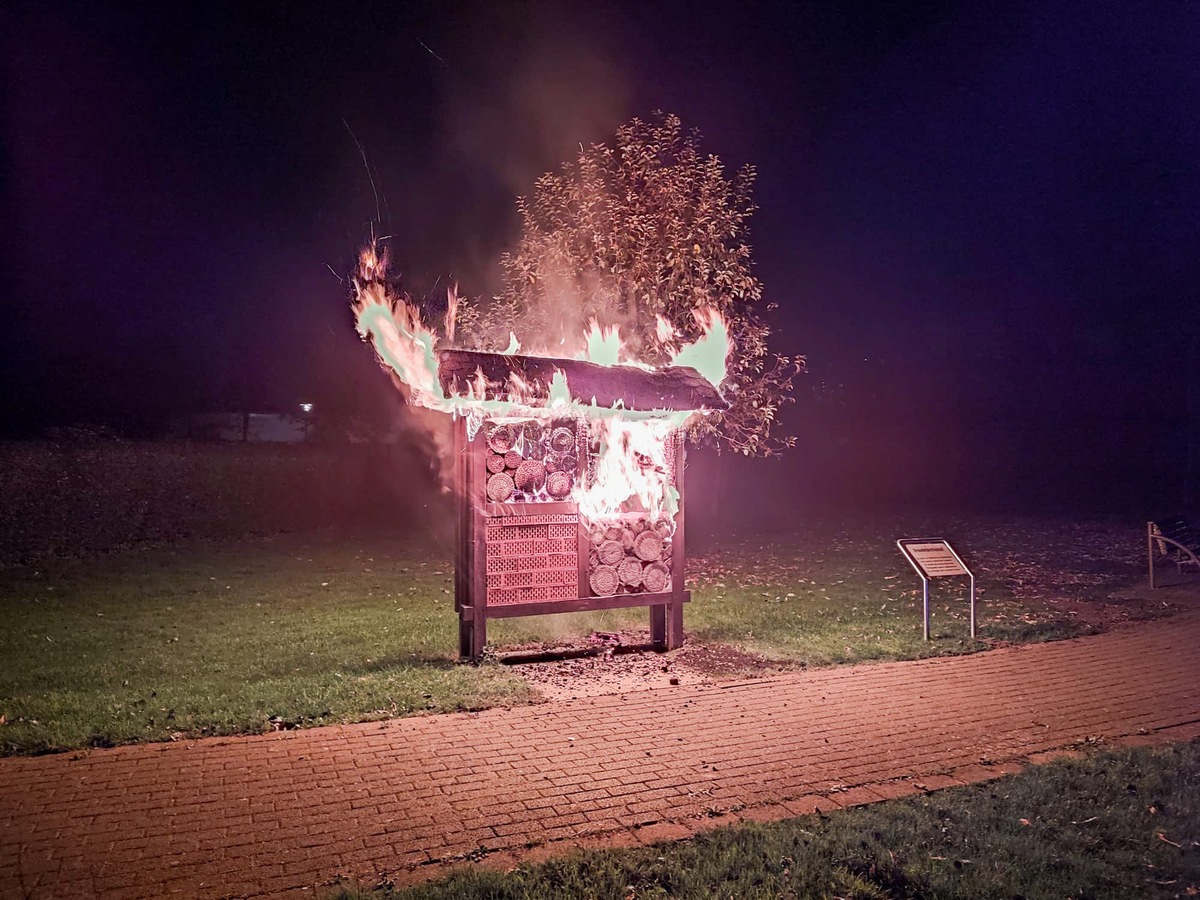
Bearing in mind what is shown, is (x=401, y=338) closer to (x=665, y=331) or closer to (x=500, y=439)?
(x=500, y=439)

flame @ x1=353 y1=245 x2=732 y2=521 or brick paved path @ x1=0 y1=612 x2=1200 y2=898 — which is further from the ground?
flame @ x1=353 y1=245 x2=732 y2=521

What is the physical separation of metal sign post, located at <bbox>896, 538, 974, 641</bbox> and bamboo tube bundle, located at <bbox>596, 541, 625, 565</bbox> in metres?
3.15

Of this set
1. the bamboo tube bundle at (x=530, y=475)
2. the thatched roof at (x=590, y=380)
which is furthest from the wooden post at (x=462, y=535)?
the thatched roof at (x=590, y=380)

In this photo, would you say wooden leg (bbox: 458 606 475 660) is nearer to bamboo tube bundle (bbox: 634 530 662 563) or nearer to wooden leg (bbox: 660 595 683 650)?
bamboo tube bundle (bbox: 634 530 662 563)

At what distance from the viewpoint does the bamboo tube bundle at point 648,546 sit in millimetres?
9227

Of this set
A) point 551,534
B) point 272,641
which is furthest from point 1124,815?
point 272,641

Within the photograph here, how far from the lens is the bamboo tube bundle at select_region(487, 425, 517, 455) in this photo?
846cm

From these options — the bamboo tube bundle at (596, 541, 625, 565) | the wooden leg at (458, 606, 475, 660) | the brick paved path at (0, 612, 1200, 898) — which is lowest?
the brick paved path at (0, 612, 1200, 898)

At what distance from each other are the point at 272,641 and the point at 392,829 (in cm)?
570

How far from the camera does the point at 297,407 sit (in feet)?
97.9

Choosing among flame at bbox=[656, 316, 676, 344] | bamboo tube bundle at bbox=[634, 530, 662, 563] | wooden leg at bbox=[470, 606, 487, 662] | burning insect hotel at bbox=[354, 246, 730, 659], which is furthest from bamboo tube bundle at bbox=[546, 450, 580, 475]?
flame at bbox=[656, 316, 676, 344]

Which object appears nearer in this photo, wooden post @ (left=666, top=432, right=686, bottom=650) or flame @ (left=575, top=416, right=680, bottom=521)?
flame @ (left=575, top=416, right=680, bottom=521)

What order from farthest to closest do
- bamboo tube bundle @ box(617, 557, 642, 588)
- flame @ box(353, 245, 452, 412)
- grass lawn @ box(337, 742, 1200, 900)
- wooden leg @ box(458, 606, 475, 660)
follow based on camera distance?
bamboo tube bundle @ box(617, 557, 642, 588)
wooden leg @ box(458, 606, 475, 660)
flame @ box(353, 245, 452, 412)
grass lawn @ box(337, 742, 1200, 900)

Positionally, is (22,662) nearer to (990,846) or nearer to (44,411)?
(990,846)
